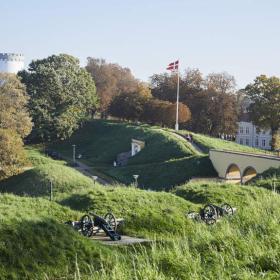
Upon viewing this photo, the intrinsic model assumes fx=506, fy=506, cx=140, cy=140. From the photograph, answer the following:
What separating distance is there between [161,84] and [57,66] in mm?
16457

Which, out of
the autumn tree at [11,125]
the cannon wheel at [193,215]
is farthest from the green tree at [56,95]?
the cannon wheel at [193,215]

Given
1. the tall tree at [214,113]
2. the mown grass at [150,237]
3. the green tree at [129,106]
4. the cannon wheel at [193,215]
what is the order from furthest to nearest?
the green tree at [129,106]
the tall tree at [214,113]
the cannon wheel at [193,215]
the mown grass at [150,237]

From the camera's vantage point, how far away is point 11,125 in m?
45.3

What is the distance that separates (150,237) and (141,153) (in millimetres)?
37512

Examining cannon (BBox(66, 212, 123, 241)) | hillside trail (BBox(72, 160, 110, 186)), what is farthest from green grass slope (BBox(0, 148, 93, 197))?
cannon (BBox(66, 212, 123, 241))

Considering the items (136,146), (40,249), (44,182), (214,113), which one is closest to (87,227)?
(40,249)

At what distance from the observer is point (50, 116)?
5953 centimetres

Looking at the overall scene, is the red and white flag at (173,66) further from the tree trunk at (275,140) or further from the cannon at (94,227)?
the cannon at (94,227)

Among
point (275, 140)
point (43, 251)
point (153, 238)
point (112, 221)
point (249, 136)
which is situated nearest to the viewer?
point (43, 251)

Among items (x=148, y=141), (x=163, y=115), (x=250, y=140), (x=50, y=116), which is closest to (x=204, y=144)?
(x=148, y=141)

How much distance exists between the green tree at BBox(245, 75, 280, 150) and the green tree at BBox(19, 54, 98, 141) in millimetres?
21219

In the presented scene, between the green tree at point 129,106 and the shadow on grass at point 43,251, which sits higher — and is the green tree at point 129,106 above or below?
above

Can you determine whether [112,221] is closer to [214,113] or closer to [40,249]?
[40,249]

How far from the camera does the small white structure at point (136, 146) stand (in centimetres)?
5575
